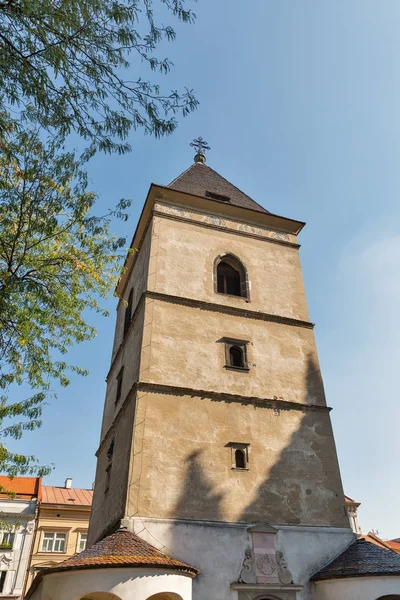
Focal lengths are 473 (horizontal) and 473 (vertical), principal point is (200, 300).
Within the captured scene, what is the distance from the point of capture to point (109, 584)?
8008 millimetres

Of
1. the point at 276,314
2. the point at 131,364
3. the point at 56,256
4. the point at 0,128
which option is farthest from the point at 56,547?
the point at 0,128

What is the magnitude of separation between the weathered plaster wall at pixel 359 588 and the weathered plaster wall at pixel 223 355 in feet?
14.4

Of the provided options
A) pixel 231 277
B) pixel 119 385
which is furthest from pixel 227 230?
pixel 119 385

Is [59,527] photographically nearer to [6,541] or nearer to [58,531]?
[58,531]

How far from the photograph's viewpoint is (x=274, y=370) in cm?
1308

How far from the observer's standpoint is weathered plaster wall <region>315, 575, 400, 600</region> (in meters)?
9.17

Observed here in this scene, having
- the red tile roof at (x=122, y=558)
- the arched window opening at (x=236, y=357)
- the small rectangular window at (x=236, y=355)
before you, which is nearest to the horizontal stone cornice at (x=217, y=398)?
the small rectangular window at (x=236, y=355)

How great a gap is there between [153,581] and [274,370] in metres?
6.35

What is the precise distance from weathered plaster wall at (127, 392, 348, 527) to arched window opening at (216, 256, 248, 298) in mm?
3987

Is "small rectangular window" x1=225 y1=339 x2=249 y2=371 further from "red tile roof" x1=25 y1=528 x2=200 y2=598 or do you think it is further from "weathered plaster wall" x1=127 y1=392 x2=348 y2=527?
"red tile roof" x1=25 y1=528 x2=200 y2=598

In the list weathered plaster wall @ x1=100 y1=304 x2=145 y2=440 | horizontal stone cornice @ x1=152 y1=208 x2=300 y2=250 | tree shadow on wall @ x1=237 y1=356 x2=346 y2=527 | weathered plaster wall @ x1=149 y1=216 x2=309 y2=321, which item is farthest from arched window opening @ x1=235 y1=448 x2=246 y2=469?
horizontal stone cornice @ x1=152 y1=208 x2=300 y2=250

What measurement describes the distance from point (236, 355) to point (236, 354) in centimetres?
3

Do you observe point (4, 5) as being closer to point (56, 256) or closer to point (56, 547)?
point (56, 256)

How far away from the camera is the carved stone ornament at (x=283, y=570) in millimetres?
9936
